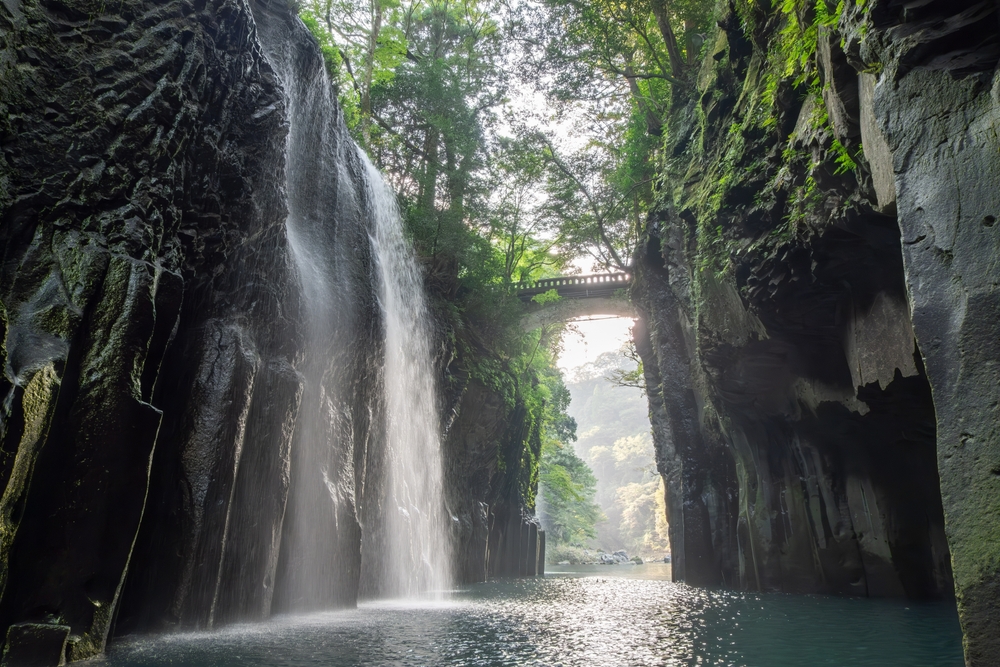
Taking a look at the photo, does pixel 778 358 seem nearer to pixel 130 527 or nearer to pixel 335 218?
pixel 335 218

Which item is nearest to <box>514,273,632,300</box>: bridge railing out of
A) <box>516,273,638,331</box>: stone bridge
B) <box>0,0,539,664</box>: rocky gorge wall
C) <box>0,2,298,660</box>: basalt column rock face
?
<box>516,273,638,331</box>: stone bridge

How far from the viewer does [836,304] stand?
8.99m

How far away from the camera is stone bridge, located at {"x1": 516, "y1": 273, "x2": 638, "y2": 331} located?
26188 mm

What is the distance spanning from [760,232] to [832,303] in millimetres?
1445

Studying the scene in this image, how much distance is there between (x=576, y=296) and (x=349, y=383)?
16.7 metres

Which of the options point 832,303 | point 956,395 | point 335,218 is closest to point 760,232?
point 832,303

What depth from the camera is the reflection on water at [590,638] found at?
5.11 meters

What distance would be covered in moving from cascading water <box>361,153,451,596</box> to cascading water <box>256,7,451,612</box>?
44 mm

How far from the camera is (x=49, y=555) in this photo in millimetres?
5043

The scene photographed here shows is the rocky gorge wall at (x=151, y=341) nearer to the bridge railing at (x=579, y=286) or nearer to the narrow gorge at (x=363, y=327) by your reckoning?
the narrow gorge at (x=363, y=327)

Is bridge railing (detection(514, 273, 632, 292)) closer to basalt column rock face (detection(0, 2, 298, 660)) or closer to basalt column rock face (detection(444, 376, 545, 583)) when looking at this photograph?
basalt column rock face (detection(444, 376, 545, 583))

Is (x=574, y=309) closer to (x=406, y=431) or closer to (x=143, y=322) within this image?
(x=406, y=431)

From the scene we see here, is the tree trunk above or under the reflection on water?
above

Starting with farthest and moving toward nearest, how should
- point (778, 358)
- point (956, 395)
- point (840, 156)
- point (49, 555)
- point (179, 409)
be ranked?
point (778, 358), point (179, 409), point (840, 156), point (49, 555), point (956, 395)
